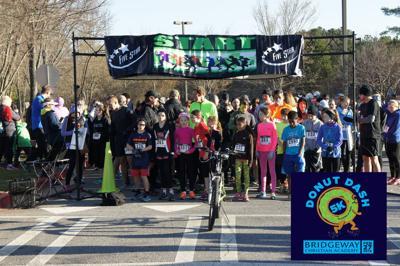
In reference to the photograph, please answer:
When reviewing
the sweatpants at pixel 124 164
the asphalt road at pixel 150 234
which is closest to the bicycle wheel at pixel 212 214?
the asphalt road at pixel 150 234

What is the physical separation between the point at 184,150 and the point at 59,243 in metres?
3.68

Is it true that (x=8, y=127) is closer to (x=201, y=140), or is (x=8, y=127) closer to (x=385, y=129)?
(x=201, y=140)

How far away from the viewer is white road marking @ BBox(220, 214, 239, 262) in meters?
6.74

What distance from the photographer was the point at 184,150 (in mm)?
10641

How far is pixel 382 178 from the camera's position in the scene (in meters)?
5.27

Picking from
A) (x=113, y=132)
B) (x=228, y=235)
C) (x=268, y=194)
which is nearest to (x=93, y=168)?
(x=113, y=132)

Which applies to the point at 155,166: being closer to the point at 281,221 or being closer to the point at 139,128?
the point at 139,128

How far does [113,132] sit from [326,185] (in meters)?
7.56

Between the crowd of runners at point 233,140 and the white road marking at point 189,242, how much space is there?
132 cm

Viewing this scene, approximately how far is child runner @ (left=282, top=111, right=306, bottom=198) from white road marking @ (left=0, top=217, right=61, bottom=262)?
4.29 m

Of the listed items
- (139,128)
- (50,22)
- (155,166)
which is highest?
(50,22)

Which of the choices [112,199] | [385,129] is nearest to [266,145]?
[112,199]

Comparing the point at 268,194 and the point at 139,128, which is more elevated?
the point at 139,128

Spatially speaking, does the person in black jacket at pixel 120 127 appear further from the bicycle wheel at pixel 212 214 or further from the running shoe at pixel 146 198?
the bicycle wheel at pixel 212 214
